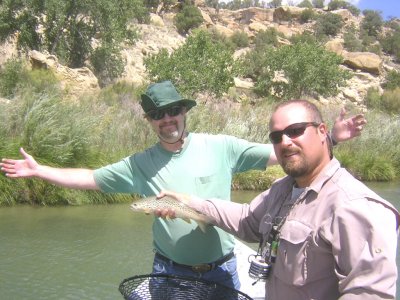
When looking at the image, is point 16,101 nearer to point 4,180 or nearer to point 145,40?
point 4,180

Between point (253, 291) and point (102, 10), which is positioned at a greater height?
point (102, 10)

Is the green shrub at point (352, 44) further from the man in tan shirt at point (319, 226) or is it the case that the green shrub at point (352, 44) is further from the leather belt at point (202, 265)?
the man in tan shirt at point (319, 226)

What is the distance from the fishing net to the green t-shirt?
0.22 meters

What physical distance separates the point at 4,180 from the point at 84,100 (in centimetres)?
449

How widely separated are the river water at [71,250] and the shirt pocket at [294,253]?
3721 millimetres

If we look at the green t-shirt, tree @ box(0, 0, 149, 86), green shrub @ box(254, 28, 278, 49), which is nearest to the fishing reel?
the green t-shirt

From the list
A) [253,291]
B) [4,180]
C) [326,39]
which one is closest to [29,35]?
[4,180]

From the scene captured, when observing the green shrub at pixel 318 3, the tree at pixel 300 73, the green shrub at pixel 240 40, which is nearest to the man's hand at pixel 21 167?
the tree at pixel 300 73

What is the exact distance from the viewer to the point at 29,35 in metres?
27.8

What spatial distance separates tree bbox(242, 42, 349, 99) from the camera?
114 ft

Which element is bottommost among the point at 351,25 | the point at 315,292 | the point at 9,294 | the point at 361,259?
the point at 9,294

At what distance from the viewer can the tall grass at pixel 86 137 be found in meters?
8.62

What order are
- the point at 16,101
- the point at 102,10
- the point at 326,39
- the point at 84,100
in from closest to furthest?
the point at 16,101
the point at 84,100
the point at 102,10
the point at 326,39

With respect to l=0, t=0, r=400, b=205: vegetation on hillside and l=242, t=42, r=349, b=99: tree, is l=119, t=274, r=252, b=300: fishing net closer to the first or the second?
l=0, t=0, r=400, b=205: vegetation on hillside
